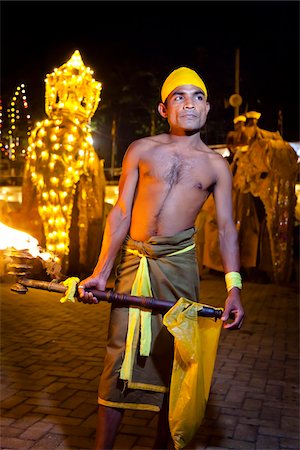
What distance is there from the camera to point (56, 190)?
334 inches

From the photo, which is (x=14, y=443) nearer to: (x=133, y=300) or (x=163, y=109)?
(x=133, y=300)

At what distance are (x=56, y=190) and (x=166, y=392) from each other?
235 inches

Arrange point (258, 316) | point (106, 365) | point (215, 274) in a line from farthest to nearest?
point (215, 274)
point (258, 316)
point (106, 365)

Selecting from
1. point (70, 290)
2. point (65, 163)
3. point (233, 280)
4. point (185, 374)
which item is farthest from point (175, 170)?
point (65, 163)

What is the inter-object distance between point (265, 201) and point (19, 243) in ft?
28.0

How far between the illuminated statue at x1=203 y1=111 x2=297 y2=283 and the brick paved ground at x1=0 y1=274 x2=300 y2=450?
120 inches

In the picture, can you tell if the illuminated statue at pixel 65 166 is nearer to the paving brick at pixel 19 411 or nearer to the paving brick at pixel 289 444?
the paving brick at pixel 19 411

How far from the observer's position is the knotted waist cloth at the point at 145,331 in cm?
287

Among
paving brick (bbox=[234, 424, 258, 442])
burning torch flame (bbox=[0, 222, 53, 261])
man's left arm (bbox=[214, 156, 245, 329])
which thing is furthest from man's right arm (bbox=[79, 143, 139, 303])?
paving brick (bbox=[234, 424, 258, 442])

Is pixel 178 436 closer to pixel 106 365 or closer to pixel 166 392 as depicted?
pixel 166 392

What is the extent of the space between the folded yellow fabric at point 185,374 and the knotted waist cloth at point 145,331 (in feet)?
0.68

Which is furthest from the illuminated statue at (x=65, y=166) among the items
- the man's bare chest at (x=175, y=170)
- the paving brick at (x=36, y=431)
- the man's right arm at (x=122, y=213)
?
the man's bare chest at (x=175, y=170)

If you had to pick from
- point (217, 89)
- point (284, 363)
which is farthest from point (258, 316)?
point (217, 89)

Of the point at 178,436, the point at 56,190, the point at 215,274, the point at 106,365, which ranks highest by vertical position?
the point at 56,190
